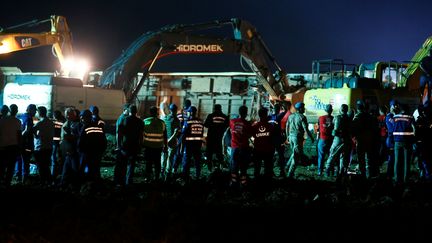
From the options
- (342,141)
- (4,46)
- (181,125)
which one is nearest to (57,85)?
(4,46)

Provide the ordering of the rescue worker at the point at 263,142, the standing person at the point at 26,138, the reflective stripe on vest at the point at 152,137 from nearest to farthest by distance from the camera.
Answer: the rescue worker at the point at 263,142
the reflective stripe on vest at the point at 152,137
the standing person at the point at 26,138

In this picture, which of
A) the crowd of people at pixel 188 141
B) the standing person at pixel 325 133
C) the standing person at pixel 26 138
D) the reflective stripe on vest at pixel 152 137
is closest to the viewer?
the crowd of people at pixel 188 141

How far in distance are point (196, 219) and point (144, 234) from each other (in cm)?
81

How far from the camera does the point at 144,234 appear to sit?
7047mm

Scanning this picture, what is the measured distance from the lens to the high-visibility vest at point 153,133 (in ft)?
39.5

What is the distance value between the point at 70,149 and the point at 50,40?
11.8 m

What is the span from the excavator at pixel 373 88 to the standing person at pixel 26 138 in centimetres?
915

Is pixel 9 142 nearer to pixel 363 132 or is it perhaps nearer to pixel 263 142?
pixel 263 142

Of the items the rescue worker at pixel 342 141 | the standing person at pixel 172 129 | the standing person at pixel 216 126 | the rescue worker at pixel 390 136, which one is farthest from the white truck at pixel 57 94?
the rescue worker at pixel 390 136

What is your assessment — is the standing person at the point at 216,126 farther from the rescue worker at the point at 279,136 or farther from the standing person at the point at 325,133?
the standing person at the point at 325,133

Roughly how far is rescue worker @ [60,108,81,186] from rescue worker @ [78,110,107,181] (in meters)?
0.21

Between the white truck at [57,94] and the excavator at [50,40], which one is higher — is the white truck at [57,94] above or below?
below

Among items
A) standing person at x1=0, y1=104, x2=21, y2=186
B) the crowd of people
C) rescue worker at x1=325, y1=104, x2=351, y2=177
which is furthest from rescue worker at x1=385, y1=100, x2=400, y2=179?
standing person at x1=0, y1=104, x2=21, y2=186

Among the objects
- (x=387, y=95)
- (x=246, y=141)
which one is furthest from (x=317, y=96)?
(x=246, y=141)
